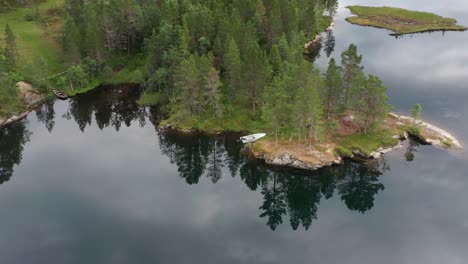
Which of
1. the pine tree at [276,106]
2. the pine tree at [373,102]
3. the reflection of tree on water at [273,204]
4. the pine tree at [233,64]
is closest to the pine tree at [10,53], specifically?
the pine tree at [233,64]

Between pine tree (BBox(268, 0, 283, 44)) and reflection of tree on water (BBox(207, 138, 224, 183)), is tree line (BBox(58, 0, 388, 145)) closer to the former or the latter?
pine tree (BBox(268, 0, 283, 44))

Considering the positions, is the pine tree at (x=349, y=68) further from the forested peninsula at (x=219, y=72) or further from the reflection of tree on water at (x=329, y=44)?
the reflection of tree on water at (x=329, y=44)

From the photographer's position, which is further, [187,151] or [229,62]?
[229,62]

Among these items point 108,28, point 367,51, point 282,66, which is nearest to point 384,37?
point 367,51

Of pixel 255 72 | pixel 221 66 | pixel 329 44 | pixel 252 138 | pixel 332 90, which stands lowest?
pixel 252 138

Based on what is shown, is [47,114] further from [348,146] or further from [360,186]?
[360,186]

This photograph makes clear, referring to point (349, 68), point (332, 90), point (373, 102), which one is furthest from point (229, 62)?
point (373, 102)

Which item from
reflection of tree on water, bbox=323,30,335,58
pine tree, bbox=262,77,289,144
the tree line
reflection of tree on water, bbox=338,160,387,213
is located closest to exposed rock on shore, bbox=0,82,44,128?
the tree line
